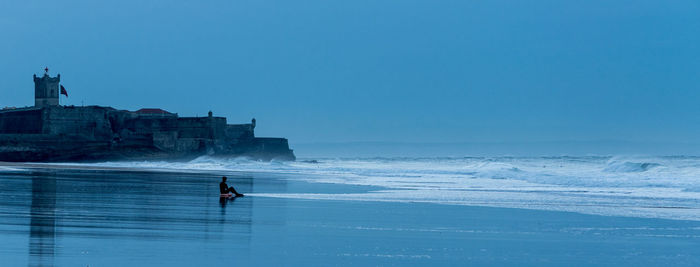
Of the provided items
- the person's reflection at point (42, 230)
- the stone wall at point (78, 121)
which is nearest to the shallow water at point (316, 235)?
the person's reflection at point (42, 230)

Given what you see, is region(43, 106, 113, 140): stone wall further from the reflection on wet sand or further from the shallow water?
the shallow water

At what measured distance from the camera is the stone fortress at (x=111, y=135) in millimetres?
76125

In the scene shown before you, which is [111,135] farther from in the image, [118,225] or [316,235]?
[316,235]

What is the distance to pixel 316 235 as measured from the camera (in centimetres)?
1147

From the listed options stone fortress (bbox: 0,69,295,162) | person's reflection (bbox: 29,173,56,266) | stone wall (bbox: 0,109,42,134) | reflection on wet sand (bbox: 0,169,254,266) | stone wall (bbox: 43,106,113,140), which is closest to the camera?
person's reflection (bbox: 29,173,56,266)

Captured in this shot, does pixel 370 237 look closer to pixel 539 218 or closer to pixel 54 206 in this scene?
pixel 539 218

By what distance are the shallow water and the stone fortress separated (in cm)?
6148

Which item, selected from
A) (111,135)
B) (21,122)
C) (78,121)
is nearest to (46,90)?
(21,122)

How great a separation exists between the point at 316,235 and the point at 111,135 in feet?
242

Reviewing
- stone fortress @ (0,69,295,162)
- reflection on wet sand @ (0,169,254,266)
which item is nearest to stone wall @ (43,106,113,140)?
stone fortress @ (0,69,295,162)

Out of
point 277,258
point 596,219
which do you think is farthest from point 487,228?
point 277,258

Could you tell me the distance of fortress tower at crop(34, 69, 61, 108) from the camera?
84.2 m

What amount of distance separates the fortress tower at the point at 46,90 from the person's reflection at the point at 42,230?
2786 inches

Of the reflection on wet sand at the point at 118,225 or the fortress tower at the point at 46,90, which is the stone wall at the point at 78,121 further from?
the reflection on wet sand at the point at 118,225
